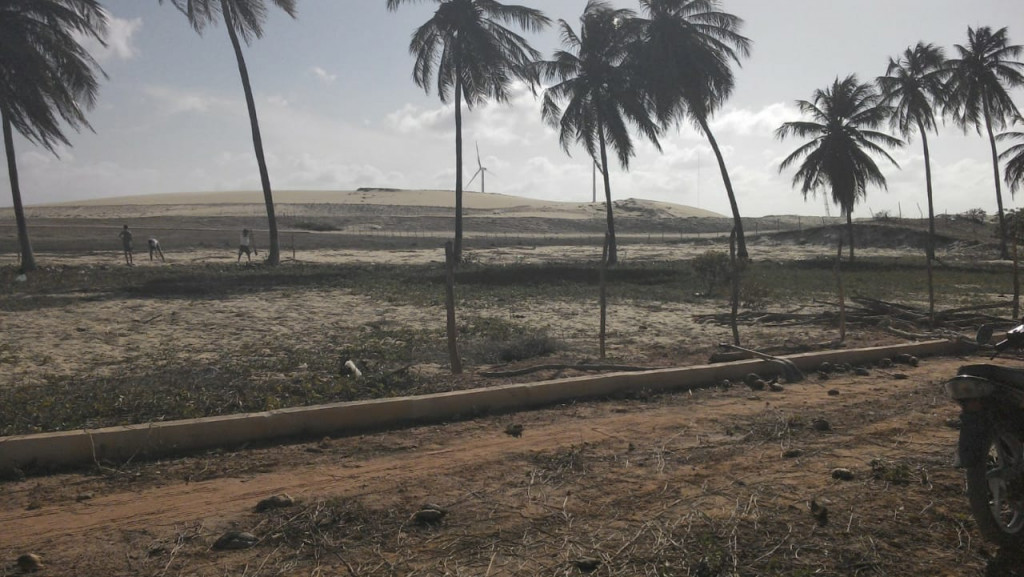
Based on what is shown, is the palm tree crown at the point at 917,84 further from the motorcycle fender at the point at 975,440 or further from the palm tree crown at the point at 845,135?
the motorcycle fender at the point at 975,440

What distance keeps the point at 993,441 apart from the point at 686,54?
80.5 ft

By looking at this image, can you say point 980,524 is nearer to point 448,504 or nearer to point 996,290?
point 448,504

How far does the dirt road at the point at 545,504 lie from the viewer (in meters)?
3.38

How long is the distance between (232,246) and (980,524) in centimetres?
3299

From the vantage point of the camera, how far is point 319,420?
5.59m

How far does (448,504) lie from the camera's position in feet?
13.5

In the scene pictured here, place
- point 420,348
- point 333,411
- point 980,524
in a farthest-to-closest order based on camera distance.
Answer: point 420,348 → point 333,411 → point 980,524

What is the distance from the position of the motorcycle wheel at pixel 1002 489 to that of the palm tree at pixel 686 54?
22.8 metres

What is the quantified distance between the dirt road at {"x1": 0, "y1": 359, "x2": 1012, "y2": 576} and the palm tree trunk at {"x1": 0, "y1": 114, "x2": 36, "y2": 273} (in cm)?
1849

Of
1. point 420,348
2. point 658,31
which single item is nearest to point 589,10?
point 658,31

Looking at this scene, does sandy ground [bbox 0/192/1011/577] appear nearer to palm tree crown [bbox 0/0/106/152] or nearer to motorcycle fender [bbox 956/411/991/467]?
motorcycle fender [bbox 956/411/991/467]

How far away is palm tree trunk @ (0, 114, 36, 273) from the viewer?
1967cm

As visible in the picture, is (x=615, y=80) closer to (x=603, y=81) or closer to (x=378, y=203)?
(x=603, y=81)

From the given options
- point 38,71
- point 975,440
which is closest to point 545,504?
point 975,440
